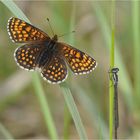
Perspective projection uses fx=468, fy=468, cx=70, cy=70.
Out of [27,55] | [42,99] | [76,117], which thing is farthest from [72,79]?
[76,117]

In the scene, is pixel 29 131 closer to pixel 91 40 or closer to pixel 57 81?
pixel 91 40

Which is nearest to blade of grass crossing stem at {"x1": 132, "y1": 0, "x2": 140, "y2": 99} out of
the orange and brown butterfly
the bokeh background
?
the bokeh background

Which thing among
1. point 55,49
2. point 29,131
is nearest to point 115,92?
point 55,49

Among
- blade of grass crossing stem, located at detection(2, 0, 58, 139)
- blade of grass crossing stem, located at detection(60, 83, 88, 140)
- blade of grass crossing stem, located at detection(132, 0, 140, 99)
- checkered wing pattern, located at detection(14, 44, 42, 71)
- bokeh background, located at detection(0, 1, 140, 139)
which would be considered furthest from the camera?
bokeh background, located at detection(0, 1, 140, 139)

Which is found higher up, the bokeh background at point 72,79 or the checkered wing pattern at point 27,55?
the checkered wing pattern at point 27,55

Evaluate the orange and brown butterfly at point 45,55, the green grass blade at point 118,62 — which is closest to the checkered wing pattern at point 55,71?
the orange and brown butterfly at point 45,55

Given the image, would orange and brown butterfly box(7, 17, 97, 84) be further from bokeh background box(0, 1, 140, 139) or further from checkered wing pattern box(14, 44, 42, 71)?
bokeh background box(0, 1, 140, 139)

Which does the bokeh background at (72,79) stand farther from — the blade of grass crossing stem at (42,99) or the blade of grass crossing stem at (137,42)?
the blade of grass crossing stem at (42,99)
